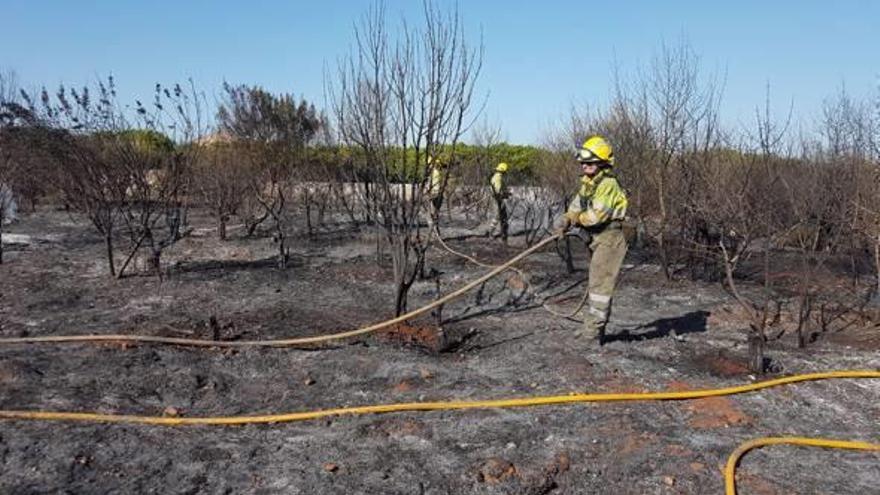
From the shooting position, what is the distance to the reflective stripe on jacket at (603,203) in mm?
5336

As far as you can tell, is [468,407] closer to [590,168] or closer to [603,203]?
[603,203]

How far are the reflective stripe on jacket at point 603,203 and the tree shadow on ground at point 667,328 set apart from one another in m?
1.07

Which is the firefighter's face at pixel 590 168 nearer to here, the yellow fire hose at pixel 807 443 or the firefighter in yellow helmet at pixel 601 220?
the firefighter in yellow helmet at pixel 601 220

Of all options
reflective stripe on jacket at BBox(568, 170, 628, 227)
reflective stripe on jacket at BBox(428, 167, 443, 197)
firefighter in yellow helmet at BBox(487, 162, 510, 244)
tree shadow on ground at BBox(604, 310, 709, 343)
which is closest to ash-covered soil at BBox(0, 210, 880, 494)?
tree shadow on ground at BBox(604, 310, 709, 343)

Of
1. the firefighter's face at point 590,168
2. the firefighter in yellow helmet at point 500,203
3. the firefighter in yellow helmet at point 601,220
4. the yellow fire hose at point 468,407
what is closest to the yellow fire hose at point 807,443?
the yellow fire hose at point 468,407

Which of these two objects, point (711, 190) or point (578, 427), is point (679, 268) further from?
point (578, 427)

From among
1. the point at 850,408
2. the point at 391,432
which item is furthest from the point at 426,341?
the point at 850,408

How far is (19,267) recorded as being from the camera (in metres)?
8.48

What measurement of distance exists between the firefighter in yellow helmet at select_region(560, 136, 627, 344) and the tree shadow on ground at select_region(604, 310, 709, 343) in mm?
521

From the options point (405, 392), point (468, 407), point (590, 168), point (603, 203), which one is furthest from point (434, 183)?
point (468, 407)

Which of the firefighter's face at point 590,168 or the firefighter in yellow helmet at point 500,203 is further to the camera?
the firefighter in yellow helmet at point 500,203

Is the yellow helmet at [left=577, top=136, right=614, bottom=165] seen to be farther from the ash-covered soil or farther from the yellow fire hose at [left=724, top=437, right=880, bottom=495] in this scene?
the yellow fire hose at [left=724, top=437, right=880, bottom=495]

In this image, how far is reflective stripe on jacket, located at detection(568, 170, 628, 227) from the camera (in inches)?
210

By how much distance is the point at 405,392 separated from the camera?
15.1 ft
